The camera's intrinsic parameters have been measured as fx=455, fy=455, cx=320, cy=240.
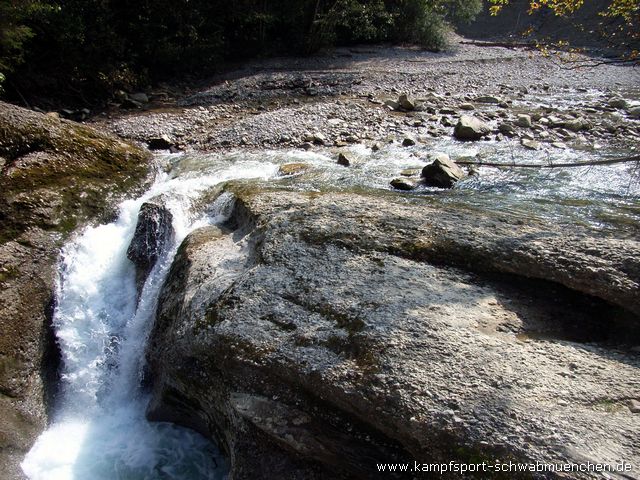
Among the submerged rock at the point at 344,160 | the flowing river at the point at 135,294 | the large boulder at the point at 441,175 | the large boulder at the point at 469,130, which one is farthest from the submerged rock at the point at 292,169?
the large boulder at the point at 469,130

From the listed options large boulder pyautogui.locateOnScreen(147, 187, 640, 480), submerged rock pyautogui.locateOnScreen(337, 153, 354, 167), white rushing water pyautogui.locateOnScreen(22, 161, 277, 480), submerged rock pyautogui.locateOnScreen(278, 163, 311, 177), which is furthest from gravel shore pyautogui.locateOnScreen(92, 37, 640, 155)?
large boulder pyautogui.locateOnScreen(147, 187, 640, 480)

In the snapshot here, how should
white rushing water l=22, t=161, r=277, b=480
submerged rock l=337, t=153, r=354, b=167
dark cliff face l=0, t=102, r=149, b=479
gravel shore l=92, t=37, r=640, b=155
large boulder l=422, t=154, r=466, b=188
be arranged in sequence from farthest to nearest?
gravel shore l=92, t=37, r=640, b=155 → submerged rock l=337, t=153, r=354, b=167 → large boulder l=422, t=154, r=466, b=188 → dark cliff face l=0, t=102, r=149, b=479 → white rushing water l=22, t=161, r=277, b=480

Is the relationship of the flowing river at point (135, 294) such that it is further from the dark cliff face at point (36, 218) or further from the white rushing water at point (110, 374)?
the dark cliff face at point (36, 218)

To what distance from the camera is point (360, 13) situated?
1952 centimetres

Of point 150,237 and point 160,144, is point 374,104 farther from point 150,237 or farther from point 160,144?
point 150,237

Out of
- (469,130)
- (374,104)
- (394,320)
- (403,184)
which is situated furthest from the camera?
(374,104)

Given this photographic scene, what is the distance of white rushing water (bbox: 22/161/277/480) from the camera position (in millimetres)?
5148

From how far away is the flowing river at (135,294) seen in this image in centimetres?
521

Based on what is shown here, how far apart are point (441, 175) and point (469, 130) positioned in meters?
3.25

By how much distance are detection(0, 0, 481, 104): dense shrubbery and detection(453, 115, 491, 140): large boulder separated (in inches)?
368

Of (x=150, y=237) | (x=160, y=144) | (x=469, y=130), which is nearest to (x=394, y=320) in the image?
(x=150, y=237)

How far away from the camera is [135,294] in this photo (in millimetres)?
6438

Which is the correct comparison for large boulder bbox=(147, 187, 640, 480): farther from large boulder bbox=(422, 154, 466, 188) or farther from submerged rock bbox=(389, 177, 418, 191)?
large boulder bbox=(422, 154, 466, 188)

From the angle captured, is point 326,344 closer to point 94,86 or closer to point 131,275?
point 131,275
